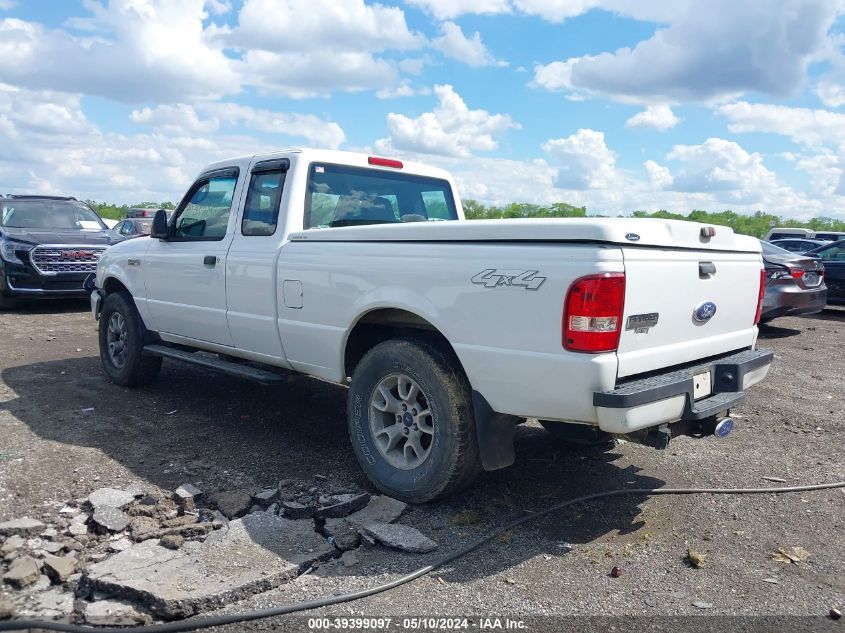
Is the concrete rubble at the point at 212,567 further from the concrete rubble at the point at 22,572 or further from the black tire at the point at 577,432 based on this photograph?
the black tire at the point at 577,432

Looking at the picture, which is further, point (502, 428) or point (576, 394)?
point (502, 428)

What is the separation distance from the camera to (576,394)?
3.37 metres

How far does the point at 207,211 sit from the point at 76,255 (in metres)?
7.18

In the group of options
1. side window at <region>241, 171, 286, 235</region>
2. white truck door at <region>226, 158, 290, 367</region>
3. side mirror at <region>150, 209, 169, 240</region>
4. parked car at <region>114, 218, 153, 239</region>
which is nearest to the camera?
white truck door at <region>226, 158, 290, 367</region>

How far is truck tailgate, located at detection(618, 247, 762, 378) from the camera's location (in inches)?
134

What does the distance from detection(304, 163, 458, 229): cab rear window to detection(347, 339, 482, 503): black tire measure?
4.47ft

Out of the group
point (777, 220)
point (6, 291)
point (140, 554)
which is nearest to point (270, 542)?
point (140, 554)

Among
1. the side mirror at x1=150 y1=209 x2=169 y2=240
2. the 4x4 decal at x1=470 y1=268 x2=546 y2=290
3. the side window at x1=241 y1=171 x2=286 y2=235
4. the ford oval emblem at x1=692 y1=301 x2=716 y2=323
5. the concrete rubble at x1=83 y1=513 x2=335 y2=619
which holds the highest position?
the side window at x1=241 y1=171 x2=286 y2=235

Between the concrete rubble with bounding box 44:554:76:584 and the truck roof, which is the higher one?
the truck roof

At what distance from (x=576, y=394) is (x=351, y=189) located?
2708 mm

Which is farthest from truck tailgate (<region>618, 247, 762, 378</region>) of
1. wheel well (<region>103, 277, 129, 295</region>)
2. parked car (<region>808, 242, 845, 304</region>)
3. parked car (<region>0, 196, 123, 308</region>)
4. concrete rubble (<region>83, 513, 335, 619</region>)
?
parked car (<region>808, 242, 845, 304</region>)

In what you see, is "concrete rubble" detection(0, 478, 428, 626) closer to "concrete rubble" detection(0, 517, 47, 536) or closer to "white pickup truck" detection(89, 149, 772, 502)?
"concrete rubble" detection(0, 517, 47, 536)

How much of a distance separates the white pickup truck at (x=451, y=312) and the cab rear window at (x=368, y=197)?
0.01 metres

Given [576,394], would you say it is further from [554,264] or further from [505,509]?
[505,509]
